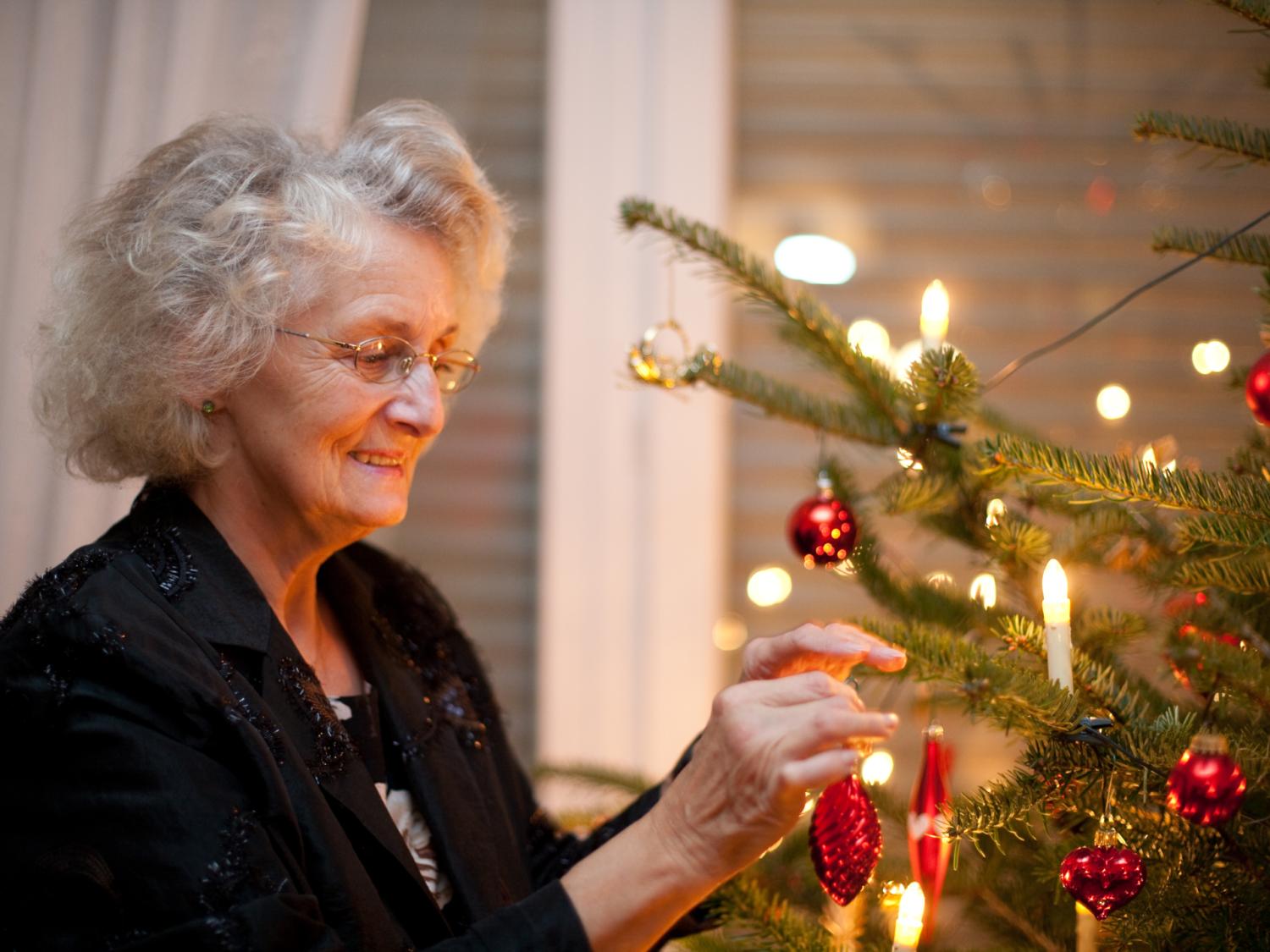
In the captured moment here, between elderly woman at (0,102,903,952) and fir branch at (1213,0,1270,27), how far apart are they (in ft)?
1.85

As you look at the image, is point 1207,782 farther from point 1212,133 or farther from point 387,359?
point 387,359

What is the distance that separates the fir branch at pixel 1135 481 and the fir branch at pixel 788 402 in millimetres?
265

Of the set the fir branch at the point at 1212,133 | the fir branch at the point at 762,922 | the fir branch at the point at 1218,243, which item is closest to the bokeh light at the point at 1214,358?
→ the fir branch at the point at 1218,243

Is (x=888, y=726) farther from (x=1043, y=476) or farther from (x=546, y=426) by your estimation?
(x=546, y=426)

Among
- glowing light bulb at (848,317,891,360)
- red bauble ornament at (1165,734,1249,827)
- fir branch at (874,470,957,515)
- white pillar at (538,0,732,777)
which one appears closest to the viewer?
red bauble ornament at (1165,734,1249,827)

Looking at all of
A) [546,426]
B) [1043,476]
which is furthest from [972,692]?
[546,426]

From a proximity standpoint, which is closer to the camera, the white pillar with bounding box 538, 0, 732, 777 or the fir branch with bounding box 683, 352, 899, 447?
the fir branch with bounding box 683, 352, 899, 447

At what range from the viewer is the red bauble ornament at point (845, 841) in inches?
31.9

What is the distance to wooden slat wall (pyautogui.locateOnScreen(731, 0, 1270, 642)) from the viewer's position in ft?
6.29

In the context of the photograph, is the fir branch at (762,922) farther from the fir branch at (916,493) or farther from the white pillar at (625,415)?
the white pillar at (625,415)

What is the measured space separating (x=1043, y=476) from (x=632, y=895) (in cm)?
46

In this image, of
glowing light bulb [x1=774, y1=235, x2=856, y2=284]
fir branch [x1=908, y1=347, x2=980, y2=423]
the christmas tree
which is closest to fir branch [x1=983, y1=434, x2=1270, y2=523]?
the christmas tree

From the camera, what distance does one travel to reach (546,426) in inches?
75.1

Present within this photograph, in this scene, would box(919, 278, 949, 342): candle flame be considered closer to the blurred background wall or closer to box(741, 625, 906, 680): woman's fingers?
box(741, 625, 906, 680): woman's fingers
